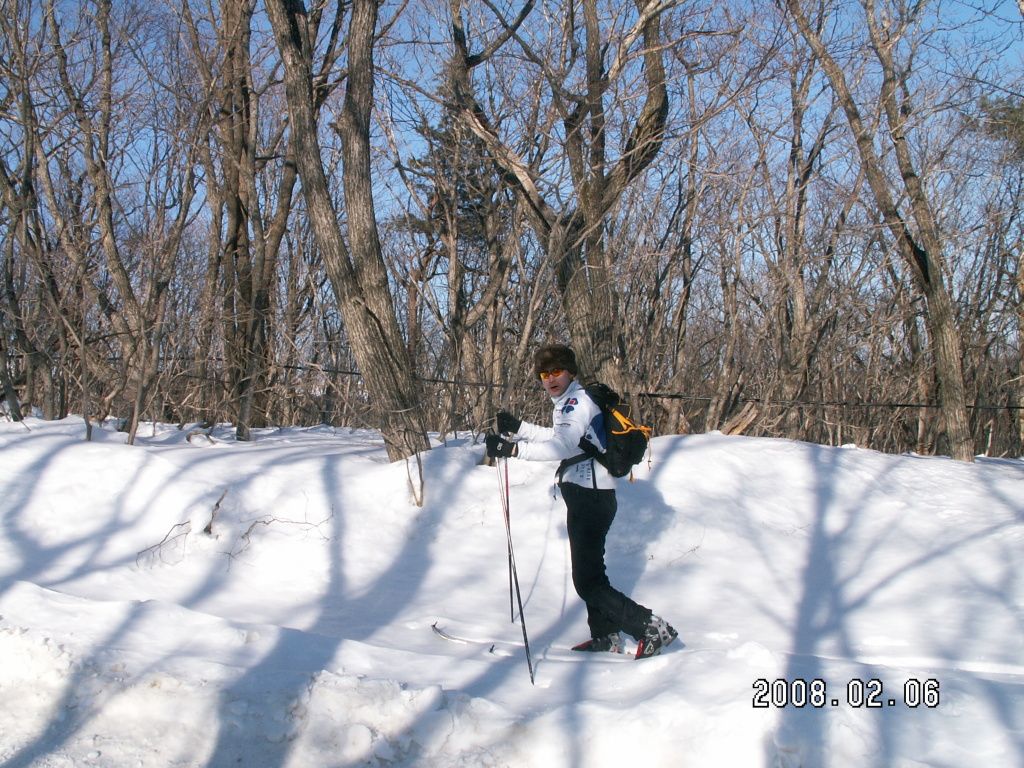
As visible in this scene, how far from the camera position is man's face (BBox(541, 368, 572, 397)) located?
13.6 ft

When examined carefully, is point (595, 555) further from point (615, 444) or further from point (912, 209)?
point (912, 209)

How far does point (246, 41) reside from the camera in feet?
34.2

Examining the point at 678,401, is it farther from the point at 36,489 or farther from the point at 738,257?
the point at 36,489

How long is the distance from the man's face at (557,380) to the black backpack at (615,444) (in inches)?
6.0

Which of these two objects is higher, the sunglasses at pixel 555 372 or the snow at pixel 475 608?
the sunglasses at pixel 555 372

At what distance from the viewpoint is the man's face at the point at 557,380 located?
13.6 ft

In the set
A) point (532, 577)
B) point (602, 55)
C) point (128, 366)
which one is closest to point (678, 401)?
point (602, 55)

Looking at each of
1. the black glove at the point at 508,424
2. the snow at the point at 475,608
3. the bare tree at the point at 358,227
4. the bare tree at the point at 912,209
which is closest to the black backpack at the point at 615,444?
the black glove at the point at 508,424

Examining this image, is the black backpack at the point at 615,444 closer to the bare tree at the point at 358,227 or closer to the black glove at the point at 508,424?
the black glove at the point at 508,424

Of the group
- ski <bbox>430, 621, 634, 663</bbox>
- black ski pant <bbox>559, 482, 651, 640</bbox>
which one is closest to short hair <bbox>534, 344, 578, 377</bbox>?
black ski pant <bbox>559, 482, 651, 640</bbox>

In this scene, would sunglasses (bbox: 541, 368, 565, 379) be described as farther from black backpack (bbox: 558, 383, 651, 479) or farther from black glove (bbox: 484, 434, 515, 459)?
black glove (bbox: 484, 434, 515, 459)

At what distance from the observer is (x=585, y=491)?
403 cm

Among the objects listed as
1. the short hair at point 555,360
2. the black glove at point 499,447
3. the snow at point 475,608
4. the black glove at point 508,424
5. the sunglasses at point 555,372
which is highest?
the short hair at point 555,360

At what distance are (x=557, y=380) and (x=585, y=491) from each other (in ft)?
2.07
